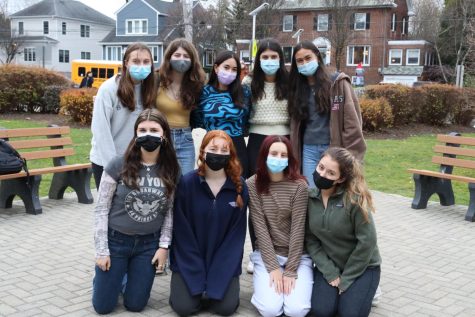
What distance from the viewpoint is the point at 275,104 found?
205 inches

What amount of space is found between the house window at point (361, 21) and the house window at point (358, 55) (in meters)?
1.71

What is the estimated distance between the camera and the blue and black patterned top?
5090 millimetres

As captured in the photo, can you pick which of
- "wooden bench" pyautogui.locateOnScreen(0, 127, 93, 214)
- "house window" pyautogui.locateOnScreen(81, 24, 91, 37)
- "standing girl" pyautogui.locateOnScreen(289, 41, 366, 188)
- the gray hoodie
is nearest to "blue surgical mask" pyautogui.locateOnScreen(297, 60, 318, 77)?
"standing girl" pyautogui.locateOnScreen(289, 41, 366, 188)

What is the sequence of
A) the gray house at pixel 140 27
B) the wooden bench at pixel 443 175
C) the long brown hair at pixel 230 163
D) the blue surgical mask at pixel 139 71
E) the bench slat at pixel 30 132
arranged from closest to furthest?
the long brown hair at pixel 230 163 < the blue surgical mask at pixel 139 71 < the bench slat at pixel 30 132 < the wooden bench at pixel 443 175 < the gray house at pixel 140 27

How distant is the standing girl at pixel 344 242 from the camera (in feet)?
14.3

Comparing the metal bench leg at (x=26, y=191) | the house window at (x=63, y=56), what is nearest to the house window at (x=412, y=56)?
the house window at (x=63, y=56)

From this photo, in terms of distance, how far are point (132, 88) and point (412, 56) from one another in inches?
2072

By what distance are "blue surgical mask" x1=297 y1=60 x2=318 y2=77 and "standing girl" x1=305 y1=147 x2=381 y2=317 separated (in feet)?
2.99

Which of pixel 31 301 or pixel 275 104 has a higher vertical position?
pixel 275 104

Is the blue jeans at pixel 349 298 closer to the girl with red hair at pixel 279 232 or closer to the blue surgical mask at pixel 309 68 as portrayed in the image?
the girl with red hair at pixel 279 232

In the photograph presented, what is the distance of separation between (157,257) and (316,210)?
1281mm

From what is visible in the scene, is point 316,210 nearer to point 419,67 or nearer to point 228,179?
point 228,179

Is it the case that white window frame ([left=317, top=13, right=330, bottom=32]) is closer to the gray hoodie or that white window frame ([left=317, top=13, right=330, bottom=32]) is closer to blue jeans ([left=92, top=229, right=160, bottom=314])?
the gray hoodie

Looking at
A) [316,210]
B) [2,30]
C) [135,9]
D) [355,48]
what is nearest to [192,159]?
[316,210]
